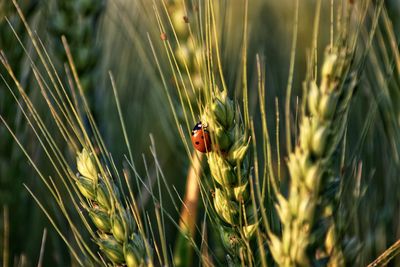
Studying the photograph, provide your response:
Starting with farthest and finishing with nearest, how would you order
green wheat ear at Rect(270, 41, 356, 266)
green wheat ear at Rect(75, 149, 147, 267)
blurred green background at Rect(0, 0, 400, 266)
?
blurred green background at Rect(0, 0, 400, 266) < green wheat ear at Rect(75, 149, 147, 267) < green wheat ear at Rect(270, 41, 356, 266)

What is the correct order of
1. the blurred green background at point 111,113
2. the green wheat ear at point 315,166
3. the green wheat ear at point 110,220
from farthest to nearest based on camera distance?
1. the blurred green background at point 111,113
2. the green wheat ear at point 110,220
3. the green wheat ear at point 315,166

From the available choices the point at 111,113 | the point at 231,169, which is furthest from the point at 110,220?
the point at 111,113

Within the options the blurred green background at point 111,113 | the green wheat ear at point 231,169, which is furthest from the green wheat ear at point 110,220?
the blurred green background at point 111,113

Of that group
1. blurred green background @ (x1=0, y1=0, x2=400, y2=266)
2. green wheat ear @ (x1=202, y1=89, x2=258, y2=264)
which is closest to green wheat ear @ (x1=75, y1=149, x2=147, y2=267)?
green wheat ear @ (x1=202, y1=89, x2=258, y2=264)

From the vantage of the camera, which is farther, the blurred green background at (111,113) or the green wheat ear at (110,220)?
the blurred green background at (111,113)

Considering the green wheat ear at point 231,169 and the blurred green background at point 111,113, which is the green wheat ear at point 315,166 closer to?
the green wheat ear at point 231,169

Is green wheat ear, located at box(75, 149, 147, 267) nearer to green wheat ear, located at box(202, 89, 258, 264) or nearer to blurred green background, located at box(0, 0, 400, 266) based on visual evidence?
green wheat ear, located at box(202, 89, 258, 264)

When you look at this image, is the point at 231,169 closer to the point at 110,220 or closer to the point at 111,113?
the point at 110,220

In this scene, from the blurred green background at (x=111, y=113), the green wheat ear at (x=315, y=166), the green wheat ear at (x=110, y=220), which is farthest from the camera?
the blurred green background at (x=111, y=113)

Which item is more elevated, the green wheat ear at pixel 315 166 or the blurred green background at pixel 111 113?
the blurred green background at pixel 111 113
